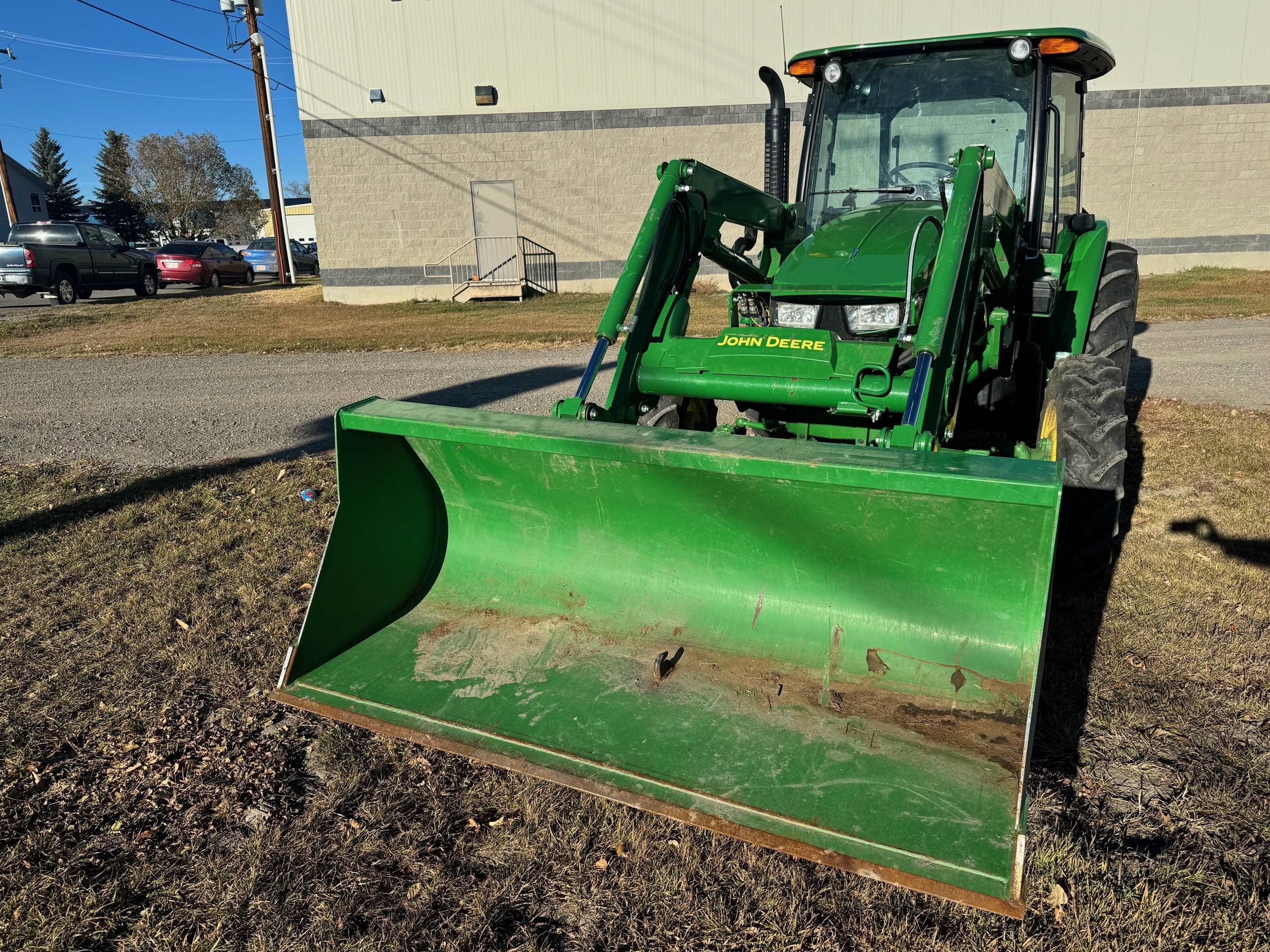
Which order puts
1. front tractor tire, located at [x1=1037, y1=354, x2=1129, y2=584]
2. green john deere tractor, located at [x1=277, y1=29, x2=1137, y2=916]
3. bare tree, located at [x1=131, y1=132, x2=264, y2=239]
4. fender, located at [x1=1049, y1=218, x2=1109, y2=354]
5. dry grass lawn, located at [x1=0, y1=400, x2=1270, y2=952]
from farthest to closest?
bare tree, located at [x1=131, y1=132, x2=264, y2=239], fender, located at [x1=1049, y1=218, x2=1109, y2=354], front tractor tire, located at [x1=1037, y1=354, x2=1129, y2=584], green john deere tractor, located at [x1=277, y1=29, x2=1137, y2=916], dry grass lawn, located at [x1=0, y1=400, x2=1270, y2=952]

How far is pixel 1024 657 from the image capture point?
2.74 m

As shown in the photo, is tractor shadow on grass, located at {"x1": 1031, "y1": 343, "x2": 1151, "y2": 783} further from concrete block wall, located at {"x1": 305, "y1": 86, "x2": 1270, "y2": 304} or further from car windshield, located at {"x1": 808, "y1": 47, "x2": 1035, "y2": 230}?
concrete block wall, located at {"x1": 305, "y1": 86, "x2": 1270, "y2": 304}

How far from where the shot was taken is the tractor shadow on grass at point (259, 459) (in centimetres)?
530

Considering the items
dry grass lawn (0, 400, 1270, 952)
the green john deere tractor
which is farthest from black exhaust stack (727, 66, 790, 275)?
dry grass lawn (0, 400, 1270, 952)

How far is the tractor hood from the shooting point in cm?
377

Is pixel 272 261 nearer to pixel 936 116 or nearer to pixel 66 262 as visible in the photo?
pixel 66 262

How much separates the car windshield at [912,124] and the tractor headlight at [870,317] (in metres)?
1.02

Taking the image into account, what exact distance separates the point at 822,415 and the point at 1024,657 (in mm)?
1606

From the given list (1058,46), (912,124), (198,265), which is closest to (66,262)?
(198,265)

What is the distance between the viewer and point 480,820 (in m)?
2.74

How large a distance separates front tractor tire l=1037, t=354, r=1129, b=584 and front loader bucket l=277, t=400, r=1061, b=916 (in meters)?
1.26

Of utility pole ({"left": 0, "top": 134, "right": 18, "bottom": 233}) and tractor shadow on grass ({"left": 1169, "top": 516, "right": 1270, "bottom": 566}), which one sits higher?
utility pole ({"left": 0, "top": 134, "right": 18, "bottom": 233})

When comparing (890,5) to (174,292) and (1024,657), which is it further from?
(174,292)

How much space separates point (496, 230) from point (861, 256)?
16.1 m
